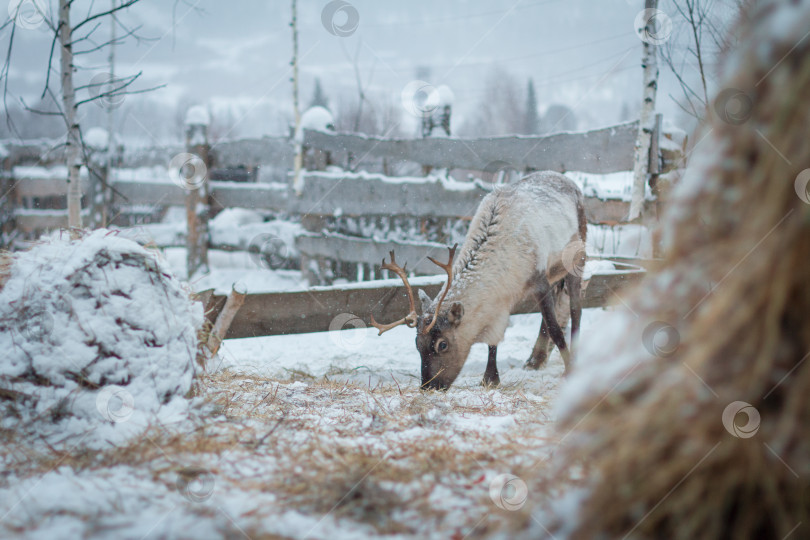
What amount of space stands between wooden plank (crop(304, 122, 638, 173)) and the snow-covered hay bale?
18.2 feet

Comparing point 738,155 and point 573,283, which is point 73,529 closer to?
point 738,155

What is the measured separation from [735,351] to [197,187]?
32.4 ft

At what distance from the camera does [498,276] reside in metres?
4.27

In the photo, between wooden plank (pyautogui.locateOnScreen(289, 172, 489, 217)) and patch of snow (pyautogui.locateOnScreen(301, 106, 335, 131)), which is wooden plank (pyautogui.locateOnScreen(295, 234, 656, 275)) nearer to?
wooden plank (pyautogui.locateOnScreen(289, 172, 489, 217))

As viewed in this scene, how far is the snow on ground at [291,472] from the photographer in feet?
4.89

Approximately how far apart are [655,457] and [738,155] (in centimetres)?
75

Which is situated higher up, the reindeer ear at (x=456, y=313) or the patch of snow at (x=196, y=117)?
the patch of snow at (x=196, y=117)

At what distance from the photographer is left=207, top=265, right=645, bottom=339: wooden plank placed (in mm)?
4012

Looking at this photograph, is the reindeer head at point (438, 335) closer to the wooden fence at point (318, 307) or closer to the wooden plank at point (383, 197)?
the wooden fence at point (318, 307)

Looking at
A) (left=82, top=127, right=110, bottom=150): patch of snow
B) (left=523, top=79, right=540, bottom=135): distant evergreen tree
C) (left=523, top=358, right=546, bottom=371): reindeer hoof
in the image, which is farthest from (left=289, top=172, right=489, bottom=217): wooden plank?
(left=523, top=79, right=540, bottom=135): distant evergreen tree

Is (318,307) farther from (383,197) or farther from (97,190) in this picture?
(97,190)

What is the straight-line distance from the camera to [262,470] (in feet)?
6.19

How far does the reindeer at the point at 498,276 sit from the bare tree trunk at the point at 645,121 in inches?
67.8

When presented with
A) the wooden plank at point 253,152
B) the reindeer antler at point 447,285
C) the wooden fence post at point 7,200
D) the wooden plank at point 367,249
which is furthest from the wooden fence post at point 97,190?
the reindeer antler at point 447,285
